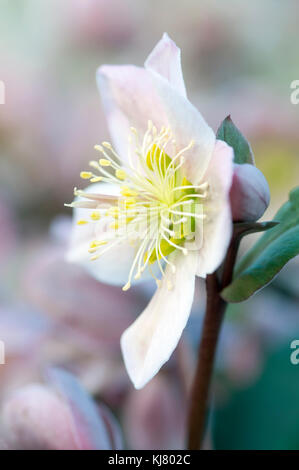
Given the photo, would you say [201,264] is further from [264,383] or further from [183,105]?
[264,383]

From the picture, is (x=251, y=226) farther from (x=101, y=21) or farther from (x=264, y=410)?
(x=101, y=21)

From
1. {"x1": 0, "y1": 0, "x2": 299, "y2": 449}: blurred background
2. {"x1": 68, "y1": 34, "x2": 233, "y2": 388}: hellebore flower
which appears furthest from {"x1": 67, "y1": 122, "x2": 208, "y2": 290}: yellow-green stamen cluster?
{"x1": 0, "y1": 0, "x2": 299, "y2": 449}: blurred background

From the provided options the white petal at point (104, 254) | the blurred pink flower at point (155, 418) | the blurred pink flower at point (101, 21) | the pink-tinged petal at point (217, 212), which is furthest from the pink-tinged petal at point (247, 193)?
the blurred pink flower at point (101, 21)

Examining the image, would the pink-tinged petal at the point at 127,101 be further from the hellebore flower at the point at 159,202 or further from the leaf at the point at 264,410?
the leaf at the point at 264,410

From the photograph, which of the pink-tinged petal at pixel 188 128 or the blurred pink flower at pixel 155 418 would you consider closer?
the pink-tinged petal at pixel 188 128

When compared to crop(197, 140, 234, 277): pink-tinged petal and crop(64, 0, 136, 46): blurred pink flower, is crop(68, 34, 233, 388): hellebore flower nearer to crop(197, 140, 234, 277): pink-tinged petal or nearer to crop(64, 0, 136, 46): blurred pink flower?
crop(197, 140, 234, 277): pink-tinged petal

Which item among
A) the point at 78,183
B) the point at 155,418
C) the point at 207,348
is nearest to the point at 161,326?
the point at 207,348
